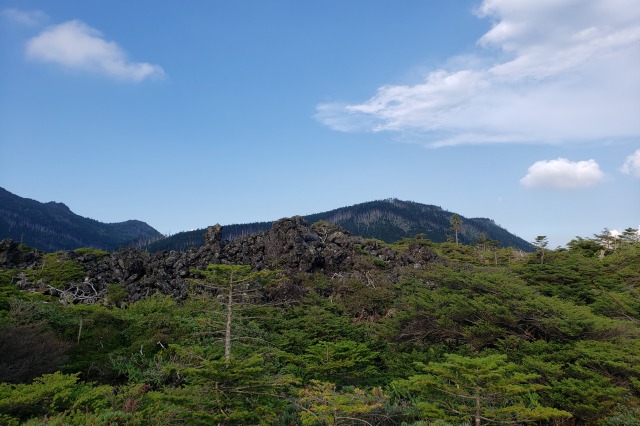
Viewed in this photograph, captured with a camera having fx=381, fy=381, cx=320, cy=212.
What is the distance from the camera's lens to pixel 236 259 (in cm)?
3969

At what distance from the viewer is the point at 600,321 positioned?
13.4 m

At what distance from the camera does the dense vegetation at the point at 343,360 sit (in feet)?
29.3

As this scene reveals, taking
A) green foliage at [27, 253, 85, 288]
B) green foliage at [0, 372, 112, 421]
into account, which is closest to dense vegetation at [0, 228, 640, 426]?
green foliage at [0, 372, 112, 421]

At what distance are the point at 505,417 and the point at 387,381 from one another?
258 inches

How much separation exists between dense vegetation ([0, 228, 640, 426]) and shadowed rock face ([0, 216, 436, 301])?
12.5 m

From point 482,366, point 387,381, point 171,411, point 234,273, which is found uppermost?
point 234,273

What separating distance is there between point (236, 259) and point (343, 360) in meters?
26.7

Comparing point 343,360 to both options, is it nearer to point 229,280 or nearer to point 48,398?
point 229,280

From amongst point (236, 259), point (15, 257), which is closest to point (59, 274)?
point (15, 257)

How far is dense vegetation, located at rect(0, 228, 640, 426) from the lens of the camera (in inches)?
352

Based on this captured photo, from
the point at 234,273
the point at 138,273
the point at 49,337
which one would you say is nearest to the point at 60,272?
the point at 138,273

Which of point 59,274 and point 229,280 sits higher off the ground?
point 229,280

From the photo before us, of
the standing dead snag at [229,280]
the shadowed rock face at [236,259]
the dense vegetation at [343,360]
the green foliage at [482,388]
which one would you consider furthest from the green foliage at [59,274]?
the green foliage at [482,388]

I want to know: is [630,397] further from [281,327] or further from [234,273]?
[281,327]
